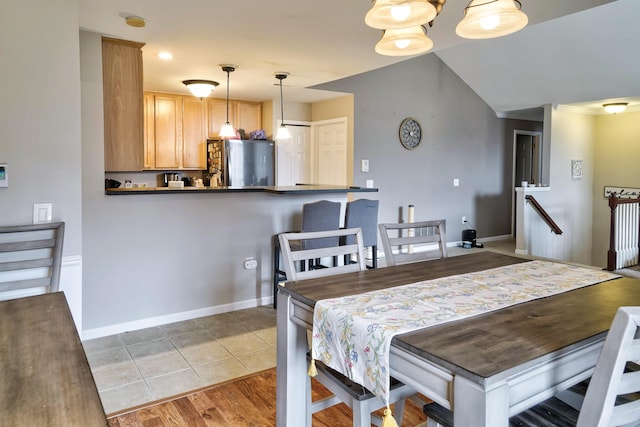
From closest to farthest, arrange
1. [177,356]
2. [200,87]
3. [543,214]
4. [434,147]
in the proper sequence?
[177,356] < [200,87] < [543,214] < [434,147]

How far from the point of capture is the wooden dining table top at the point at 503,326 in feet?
3.56

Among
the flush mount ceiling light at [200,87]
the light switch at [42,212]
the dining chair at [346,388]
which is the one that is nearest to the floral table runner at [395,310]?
the dining chair at [346,388]

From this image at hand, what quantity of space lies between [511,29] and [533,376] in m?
1.43

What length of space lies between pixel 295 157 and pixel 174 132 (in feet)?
5.73

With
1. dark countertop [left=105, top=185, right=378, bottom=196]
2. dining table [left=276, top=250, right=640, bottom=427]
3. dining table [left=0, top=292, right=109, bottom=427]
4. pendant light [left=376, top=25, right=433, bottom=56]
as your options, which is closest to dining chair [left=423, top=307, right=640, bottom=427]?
dining table [left=276, top=250, right=640, bottom=427]

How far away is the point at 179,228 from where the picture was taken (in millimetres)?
3529

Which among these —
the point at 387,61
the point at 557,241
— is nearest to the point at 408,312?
the point at 387,61

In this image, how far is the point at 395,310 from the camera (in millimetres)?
1438

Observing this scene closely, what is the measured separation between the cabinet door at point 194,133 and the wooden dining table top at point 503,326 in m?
4.85

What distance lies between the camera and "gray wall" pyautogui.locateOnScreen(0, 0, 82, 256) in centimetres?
233

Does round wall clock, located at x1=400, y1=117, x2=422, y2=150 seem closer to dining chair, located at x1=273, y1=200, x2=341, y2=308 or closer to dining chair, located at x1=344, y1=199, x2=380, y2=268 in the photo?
dining chair, located at x1=344, y1=199, x2=380, y2=268

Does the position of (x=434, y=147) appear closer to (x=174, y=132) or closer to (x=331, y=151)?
(x=331, y=151)

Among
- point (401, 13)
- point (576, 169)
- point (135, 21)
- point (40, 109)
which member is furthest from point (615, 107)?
point (40, 109)

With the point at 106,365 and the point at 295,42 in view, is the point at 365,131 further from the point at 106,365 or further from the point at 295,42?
the point at 106,365
